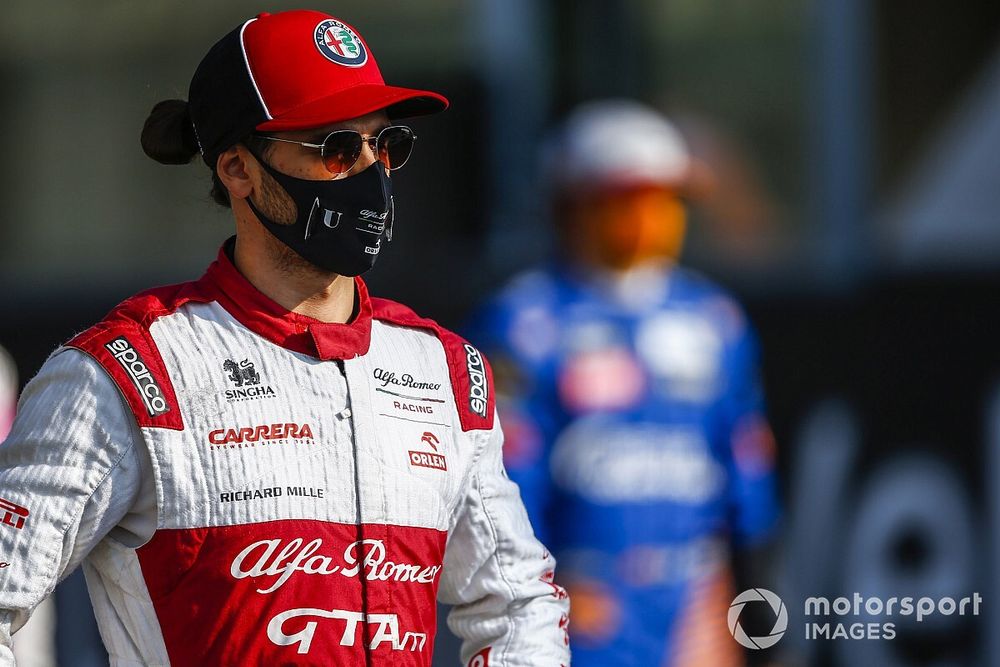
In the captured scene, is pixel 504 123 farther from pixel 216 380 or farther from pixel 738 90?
pixel 216 380

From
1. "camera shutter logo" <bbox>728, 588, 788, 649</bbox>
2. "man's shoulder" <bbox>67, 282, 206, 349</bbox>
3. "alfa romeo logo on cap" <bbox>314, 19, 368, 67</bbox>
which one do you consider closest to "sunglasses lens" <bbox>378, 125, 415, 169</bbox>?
"alfa romeo logo on cap" <bbox>314, 19, 368, 67</bbox>

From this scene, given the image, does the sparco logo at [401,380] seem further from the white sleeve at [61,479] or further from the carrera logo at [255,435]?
the white sleeve at [61,479]

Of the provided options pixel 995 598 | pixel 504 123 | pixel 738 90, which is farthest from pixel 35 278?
pixel 995 598

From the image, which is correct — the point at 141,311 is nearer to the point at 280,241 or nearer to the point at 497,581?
the point at 280,241

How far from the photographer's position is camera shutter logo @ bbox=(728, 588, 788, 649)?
15.0ft

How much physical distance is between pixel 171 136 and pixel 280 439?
0.57 m

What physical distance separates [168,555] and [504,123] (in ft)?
12.9

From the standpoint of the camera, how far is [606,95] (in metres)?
5.97

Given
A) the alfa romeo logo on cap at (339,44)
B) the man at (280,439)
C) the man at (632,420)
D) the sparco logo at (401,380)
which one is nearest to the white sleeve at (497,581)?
the man at (280,439)

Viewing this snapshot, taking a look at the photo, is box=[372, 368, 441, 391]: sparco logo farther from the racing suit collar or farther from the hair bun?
the hair bun

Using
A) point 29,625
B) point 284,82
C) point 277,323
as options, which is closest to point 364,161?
point 284,82

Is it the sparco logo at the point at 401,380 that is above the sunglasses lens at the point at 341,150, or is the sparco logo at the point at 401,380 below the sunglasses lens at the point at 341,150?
below

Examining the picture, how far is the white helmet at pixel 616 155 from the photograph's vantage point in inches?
182

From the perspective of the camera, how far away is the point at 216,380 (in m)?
2.30
